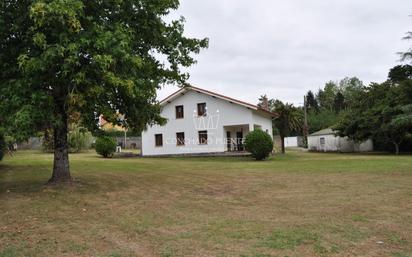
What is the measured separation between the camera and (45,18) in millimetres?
9180

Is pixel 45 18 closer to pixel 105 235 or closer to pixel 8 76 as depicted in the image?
pixel 8 76

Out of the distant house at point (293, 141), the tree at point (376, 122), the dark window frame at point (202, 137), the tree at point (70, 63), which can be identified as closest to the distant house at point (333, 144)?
the tree at point (376, 122)

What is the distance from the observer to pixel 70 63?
9594 millimetres

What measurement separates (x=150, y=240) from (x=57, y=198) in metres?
5.00

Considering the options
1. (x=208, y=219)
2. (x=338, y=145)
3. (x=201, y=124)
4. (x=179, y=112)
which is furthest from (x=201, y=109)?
(x=208, y=219)

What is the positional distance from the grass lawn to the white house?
783 inches

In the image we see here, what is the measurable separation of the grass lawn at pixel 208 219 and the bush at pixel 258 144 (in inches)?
515

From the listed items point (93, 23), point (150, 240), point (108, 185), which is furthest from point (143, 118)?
point (150, 240)

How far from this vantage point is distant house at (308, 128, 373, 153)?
137ft

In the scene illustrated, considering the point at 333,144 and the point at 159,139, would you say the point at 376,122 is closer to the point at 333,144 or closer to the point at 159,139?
the point at 333,144

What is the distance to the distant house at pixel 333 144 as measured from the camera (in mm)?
41844

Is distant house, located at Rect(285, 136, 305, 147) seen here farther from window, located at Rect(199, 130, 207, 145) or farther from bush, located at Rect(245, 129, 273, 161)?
bush, located at Rect(245, 129, 273, 161)

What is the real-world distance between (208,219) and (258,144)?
19.2m

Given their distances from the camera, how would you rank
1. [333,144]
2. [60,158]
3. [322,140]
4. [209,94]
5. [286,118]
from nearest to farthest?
[60,158]
[209,94]
[286,118]
[333,144]
[322,140]
